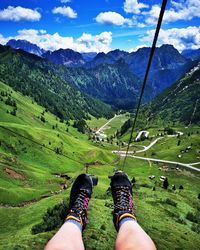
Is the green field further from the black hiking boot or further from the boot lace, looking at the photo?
the boot lace

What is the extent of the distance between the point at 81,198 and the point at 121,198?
1.99 metres

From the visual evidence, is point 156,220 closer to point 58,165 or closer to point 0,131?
point 58,165

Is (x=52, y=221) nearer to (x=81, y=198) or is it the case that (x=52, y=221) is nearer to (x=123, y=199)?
(x=81, y=198)

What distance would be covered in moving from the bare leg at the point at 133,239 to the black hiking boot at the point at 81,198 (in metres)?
2.40

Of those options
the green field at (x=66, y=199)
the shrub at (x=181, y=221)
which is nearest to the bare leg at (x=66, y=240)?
the green field at (x=66, y=199)

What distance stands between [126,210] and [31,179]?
89.0m

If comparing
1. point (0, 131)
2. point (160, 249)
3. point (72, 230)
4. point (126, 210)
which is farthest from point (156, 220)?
point (0, 131)

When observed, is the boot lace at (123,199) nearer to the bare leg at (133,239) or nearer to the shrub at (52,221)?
the bare leg at (133,239)

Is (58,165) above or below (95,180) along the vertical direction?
below

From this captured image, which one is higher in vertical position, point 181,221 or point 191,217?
point 181,221

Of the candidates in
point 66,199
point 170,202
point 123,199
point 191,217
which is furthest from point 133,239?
point 170,202

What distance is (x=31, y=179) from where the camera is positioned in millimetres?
98062

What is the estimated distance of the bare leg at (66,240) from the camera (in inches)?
349

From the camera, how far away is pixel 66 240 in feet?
30.7
